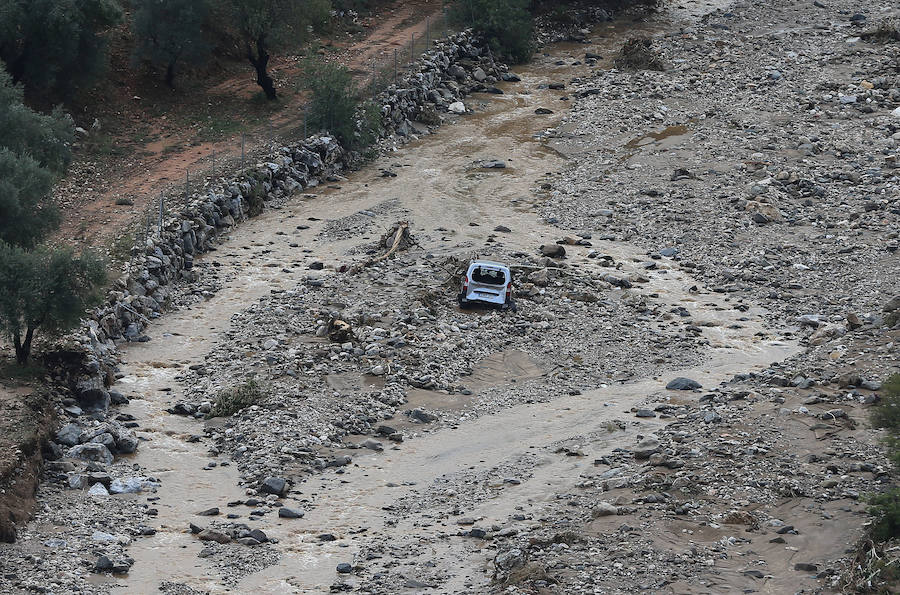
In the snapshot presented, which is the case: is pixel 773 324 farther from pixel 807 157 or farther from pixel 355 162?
pixel 355 162

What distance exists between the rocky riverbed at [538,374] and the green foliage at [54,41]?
27.3ft

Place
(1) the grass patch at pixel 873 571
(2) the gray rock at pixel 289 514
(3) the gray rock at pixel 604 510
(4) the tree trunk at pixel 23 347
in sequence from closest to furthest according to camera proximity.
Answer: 1. (1) the grass patch at pixel 873 571
2. (3) the gray rock at pixel 604 510
3. (2) the gray rock at pixel 289 514
4. (4) the tree trunk at pixel 23 347

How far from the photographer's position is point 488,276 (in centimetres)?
2888

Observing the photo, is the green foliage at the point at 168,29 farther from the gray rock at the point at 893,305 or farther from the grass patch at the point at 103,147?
the gray rock at the point at 893,305

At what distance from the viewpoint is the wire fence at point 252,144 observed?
3247 cm

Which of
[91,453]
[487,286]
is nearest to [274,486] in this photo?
[91,453]

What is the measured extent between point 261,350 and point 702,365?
32.1ft

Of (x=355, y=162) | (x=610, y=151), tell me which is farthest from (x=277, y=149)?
(x=610, y=151)

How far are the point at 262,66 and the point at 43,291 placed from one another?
790 inches

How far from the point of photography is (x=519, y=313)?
1137 inches

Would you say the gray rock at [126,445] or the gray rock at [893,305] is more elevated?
the gray rock at [126,445]

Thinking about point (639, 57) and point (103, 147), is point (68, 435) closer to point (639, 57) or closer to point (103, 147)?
point (103, 147)

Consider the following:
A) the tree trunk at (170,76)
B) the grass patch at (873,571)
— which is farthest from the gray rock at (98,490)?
the tree trunk at (170,76)

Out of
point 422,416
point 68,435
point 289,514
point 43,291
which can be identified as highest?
point 43,291
